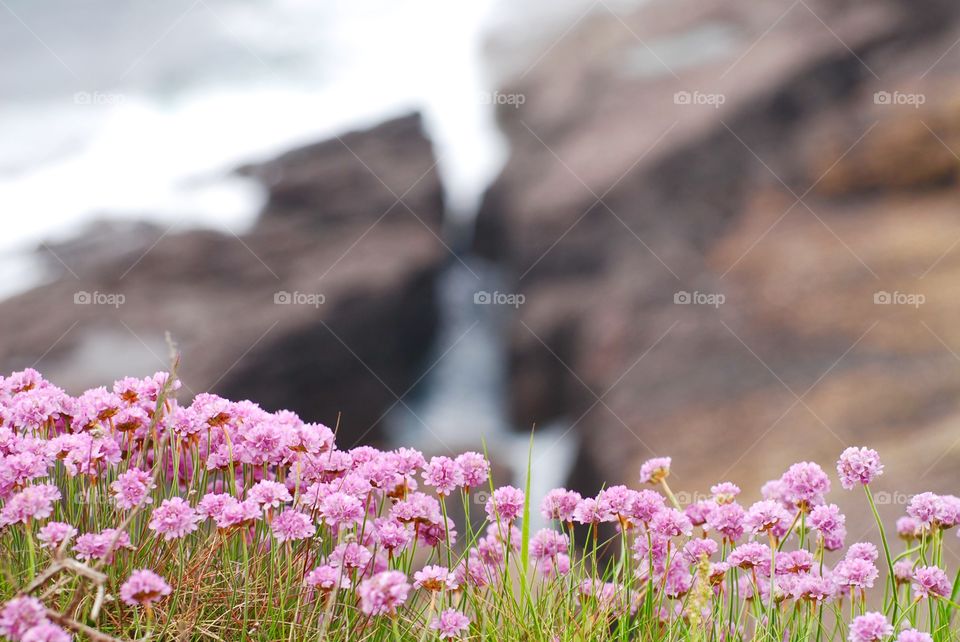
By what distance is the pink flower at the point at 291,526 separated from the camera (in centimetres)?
159

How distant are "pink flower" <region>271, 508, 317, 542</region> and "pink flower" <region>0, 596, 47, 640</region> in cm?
49

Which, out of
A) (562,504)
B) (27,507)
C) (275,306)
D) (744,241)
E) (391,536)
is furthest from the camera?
(275,306)

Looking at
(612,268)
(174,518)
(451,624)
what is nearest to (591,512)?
(451,624)

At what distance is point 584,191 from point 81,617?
275 inches

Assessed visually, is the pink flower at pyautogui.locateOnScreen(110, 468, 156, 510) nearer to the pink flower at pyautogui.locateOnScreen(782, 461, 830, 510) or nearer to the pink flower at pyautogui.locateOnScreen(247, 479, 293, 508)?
the pink flower at pyautogui.locateOnScreen(247, 479, 293, 508)

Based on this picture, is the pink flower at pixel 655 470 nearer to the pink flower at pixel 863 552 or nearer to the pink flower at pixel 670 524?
the pink flower at pixel 670 524

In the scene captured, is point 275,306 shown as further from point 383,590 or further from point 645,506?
point 383,590

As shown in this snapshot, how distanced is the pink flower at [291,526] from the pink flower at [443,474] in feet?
A: 0.98

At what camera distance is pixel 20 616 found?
116cm

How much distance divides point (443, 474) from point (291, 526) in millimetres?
362

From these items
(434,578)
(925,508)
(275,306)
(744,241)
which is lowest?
(434,578)

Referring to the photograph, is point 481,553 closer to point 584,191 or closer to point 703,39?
point 584,191

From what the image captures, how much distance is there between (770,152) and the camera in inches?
307

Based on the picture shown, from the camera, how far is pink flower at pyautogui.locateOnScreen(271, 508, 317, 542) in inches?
62.6
